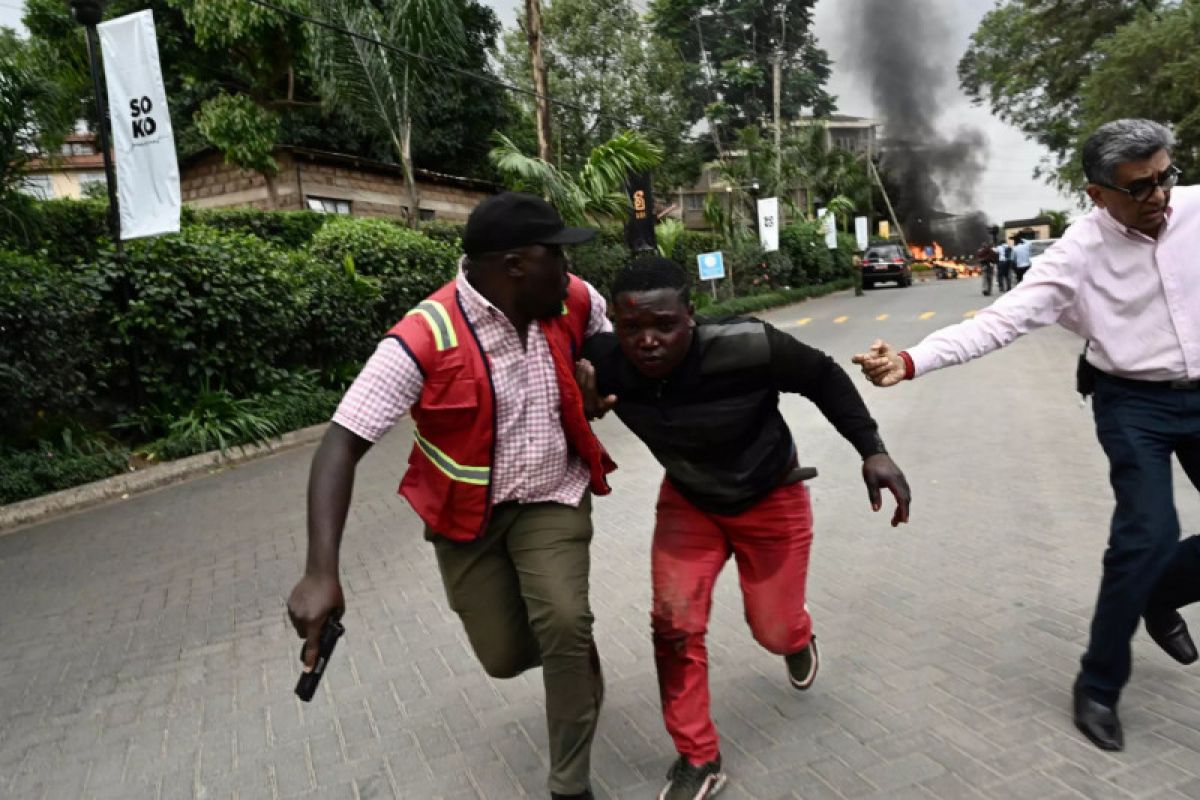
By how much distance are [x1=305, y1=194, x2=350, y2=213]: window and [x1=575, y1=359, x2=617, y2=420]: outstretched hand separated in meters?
19.7

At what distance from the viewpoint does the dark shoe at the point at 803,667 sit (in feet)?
10.4

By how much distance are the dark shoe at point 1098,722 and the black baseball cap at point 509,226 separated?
2.22 m

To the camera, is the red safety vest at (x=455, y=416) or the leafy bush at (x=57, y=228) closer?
the red safety vest at (x=455, y=416)

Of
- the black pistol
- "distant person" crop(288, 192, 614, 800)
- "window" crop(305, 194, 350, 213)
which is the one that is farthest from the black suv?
the black pistol

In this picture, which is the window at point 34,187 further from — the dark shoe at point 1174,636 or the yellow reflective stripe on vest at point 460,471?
the dark shoe at point 1174,636

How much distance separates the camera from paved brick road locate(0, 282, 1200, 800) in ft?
9.32

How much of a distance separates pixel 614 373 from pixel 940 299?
963 inches

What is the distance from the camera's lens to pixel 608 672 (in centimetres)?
359

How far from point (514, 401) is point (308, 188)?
20194mm

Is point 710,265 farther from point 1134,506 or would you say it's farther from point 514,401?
point 514,401

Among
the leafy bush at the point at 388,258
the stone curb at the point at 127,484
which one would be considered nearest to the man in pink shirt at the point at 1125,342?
the stone curb at the point at 127,484

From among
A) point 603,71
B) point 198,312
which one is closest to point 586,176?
point 198,312

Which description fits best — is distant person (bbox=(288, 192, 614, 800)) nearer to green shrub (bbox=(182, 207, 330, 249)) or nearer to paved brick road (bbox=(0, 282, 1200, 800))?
paved brick road (bbox=(0, 282, 1200, 800))

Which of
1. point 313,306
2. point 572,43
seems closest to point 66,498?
point 313,306
